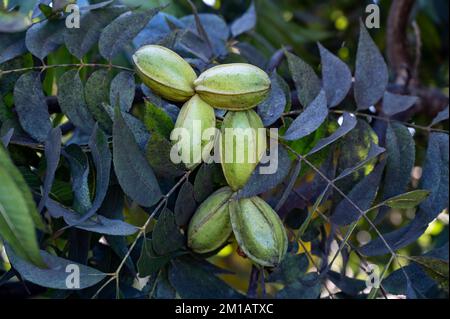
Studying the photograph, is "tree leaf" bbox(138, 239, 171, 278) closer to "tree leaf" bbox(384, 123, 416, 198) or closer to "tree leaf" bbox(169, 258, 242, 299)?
"tree leaf" bbox(169, 258, 242, 299)

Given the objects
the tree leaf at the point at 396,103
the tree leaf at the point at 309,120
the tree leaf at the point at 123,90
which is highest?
the tree leaf at the point at 123,90

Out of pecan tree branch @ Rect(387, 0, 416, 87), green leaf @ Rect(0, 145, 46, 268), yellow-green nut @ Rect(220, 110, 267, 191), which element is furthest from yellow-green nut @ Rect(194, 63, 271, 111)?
pecan tree branch @ Rect(387, 0, 416, 87)

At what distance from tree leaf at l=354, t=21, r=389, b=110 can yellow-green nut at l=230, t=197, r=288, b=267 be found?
260mm

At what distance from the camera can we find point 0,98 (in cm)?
83

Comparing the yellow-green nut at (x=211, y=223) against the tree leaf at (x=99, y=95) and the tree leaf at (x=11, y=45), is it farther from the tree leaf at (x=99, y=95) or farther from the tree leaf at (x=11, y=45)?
the tree leaf at (x=11, y=45)

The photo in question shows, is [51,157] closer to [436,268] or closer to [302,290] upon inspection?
[302,290]

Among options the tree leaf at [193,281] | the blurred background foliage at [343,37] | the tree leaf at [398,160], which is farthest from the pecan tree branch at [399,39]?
the tree leaf at [193,281]

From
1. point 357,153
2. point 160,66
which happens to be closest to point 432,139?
point 357,153

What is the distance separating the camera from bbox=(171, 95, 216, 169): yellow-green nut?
718mm

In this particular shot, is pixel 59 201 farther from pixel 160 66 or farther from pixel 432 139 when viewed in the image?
pixel 432 139

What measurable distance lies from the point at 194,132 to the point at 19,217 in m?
0.21

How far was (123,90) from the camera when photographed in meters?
0.82

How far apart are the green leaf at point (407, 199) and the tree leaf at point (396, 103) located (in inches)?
7.3

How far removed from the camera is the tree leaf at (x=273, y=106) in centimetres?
80
